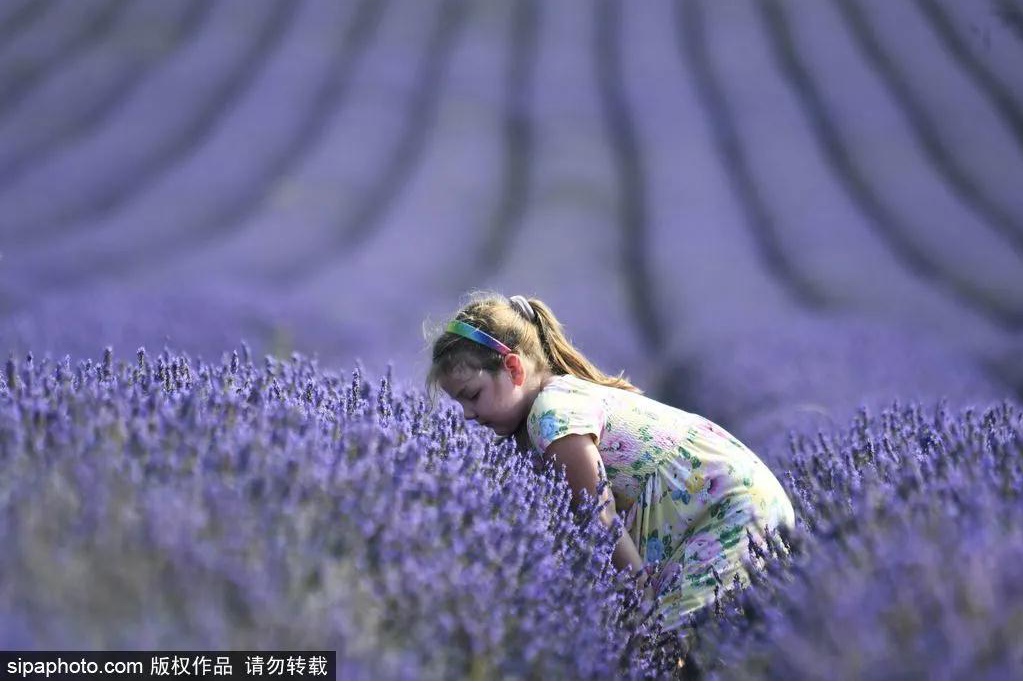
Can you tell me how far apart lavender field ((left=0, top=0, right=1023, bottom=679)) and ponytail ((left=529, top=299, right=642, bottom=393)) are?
0.31 meters

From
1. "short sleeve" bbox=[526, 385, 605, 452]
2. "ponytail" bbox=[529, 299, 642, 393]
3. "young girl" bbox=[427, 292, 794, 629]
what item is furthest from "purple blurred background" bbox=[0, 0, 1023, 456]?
"short sleeve" bbox=[526, 385, 605, 452]

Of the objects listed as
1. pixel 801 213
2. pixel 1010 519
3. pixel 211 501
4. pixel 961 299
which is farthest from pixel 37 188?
pixel 1010 519

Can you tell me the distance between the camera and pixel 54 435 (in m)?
1.40

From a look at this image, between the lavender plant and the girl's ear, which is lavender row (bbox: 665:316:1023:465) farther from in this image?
the lavender plant

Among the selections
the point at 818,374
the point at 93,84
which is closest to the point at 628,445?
the point at 818,374

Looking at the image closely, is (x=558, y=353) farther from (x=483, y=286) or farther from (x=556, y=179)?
(x=556, y=179)

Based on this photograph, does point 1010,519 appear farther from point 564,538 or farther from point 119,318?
point 119,318

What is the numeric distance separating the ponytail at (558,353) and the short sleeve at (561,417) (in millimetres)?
226

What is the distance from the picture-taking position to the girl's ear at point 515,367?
2.26 metres

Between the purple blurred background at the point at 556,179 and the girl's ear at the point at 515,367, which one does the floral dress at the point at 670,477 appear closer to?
the girl's ear at the point at 515,367

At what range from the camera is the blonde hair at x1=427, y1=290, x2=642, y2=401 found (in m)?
2.27

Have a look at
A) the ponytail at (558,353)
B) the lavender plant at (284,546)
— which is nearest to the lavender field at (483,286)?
the lavender plant at (284,546)

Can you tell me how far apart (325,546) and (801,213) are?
16.0 feet

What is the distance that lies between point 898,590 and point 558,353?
52.4 inches
